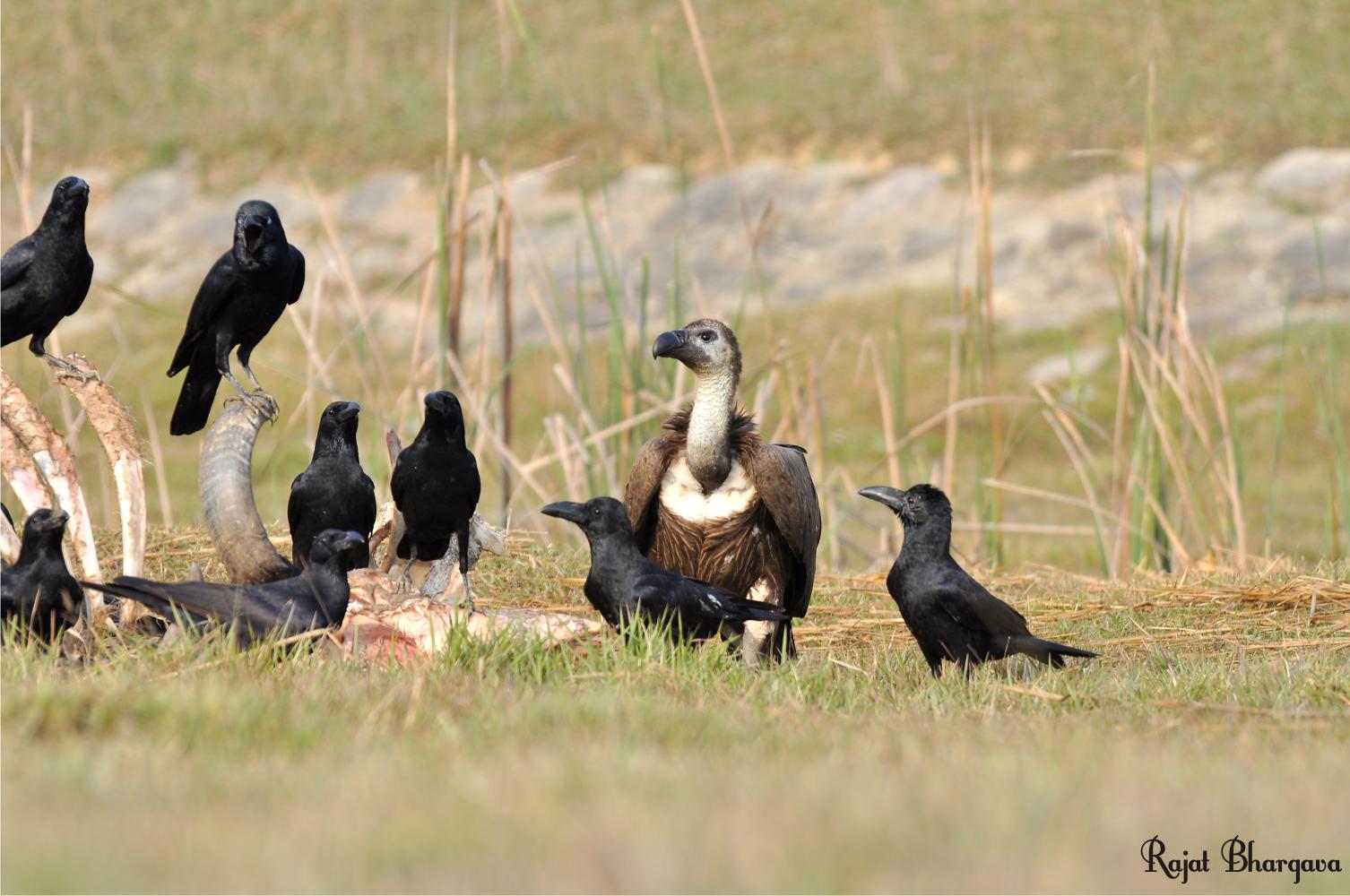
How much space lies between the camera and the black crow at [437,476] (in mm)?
4898

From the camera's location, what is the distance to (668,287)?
7.71 m

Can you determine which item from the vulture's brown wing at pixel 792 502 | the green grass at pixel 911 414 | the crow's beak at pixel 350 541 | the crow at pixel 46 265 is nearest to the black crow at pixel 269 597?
the crow's beak at pixel 350 541

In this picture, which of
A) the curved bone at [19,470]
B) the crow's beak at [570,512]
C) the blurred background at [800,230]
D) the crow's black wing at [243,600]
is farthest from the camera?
the blurred background at [800,230]

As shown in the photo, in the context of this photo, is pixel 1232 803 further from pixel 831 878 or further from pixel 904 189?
pixel 904 189

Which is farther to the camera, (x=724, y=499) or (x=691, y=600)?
(x=724, y=499)

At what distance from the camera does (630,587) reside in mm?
5012

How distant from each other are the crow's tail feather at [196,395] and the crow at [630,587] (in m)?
1.13

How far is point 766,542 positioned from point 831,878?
11.4ft

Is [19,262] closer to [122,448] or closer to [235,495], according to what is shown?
[122,448]

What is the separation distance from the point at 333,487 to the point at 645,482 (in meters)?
1.25

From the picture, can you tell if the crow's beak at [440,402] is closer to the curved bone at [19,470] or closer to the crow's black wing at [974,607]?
the curved bone at [19,470]

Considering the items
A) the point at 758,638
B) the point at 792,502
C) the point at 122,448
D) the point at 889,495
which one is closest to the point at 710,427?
the point at 792,502

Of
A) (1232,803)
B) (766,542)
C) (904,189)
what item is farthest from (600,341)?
(1232,803)

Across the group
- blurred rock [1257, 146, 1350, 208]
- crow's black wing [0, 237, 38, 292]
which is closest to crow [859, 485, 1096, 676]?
crow's black wing [0, 237, 38, 292]
